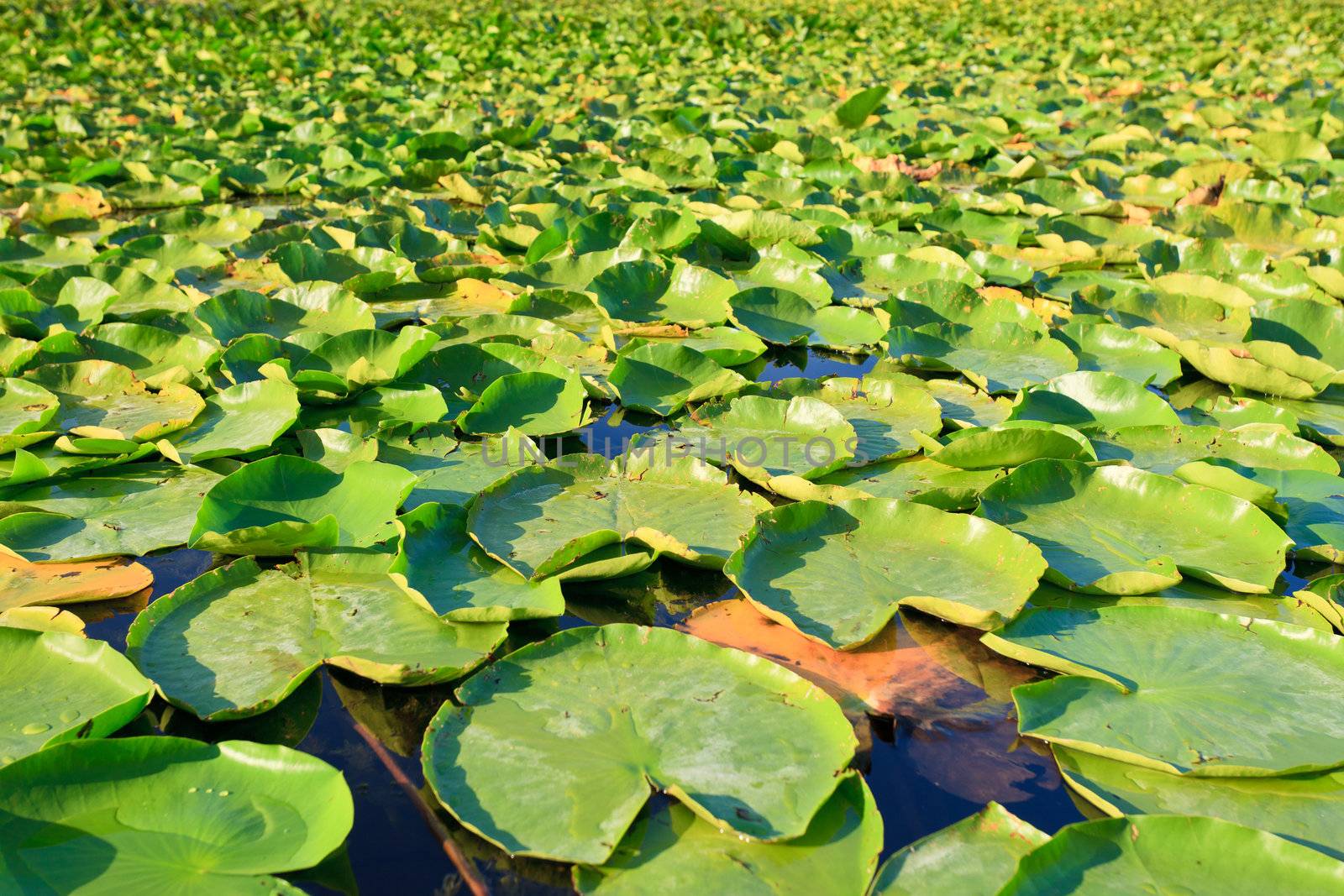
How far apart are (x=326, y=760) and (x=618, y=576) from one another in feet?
1.81

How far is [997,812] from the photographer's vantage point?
3.54 ft

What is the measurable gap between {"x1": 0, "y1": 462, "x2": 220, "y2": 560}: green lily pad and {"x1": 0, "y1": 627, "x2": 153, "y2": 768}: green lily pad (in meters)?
0.34

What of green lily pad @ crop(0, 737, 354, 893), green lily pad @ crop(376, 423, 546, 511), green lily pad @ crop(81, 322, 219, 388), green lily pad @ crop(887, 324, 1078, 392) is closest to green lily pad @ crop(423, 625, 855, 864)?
green lily pad @ crop(0, 737, 354, 893)

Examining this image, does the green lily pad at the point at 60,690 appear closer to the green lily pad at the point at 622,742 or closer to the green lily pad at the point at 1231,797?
the green lily pad at the point at 622,742

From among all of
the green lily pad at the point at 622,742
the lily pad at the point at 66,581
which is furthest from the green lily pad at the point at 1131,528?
the lily pad at the point at 66,581

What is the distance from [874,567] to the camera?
1.56m

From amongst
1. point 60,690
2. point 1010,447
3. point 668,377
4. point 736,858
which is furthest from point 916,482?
point 60,690

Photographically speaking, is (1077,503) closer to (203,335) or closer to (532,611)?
(532,611)

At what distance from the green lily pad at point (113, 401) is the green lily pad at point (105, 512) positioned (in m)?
0.11

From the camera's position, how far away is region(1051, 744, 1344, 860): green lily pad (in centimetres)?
109

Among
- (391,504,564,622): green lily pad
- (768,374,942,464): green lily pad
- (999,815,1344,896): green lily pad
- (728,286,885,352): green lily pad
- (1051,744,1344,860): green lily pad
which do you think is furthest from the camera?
(728,286,885,352): green lily pad

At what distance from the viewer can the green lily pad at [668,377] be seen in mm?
2164

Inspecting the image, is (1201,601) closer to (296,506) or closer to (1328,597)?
(1328,597)

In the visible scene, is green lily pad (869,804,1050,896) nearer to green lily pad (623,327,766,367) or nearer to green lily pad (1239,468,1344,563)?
green lily pad (1239,468,1344,563)
